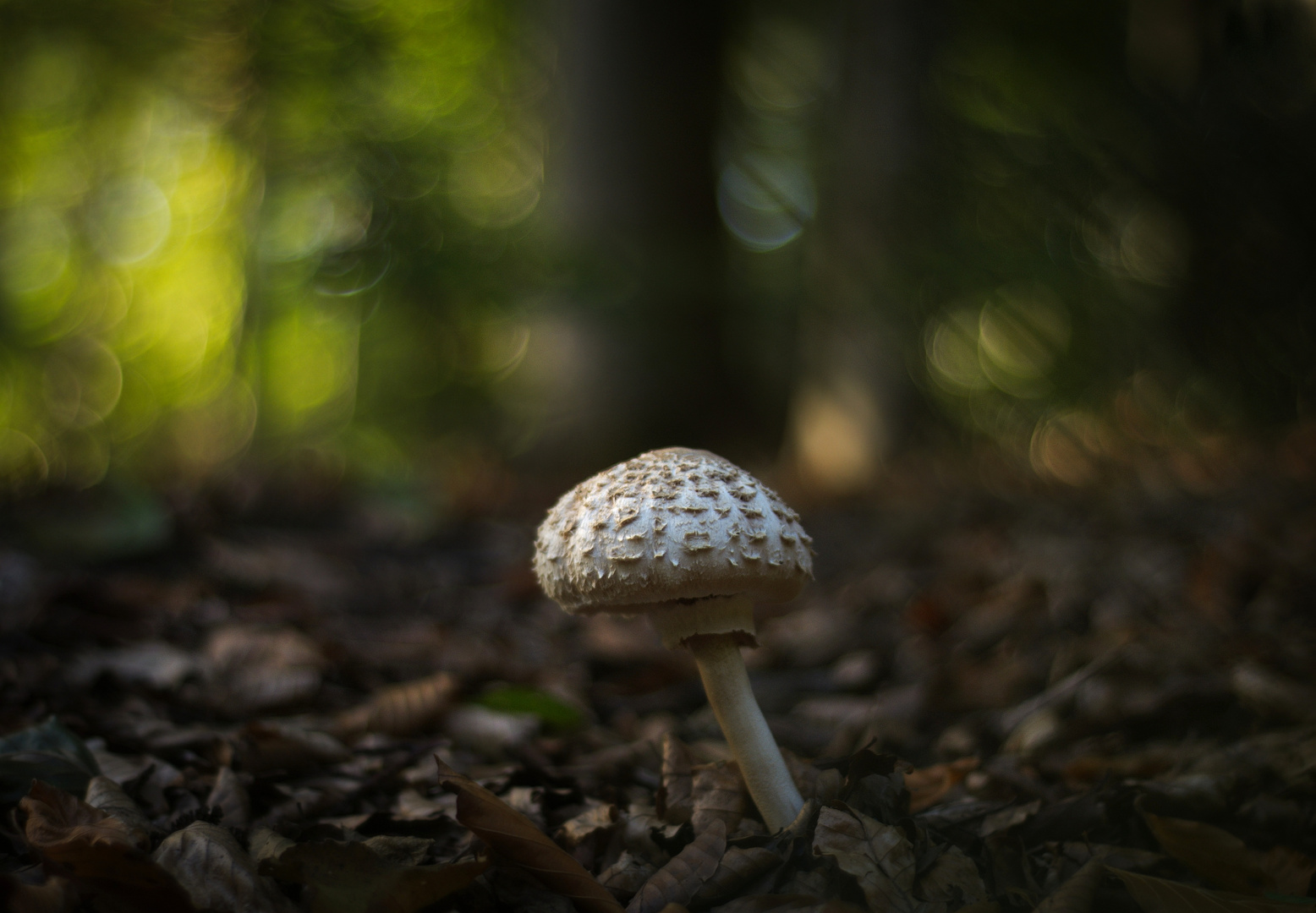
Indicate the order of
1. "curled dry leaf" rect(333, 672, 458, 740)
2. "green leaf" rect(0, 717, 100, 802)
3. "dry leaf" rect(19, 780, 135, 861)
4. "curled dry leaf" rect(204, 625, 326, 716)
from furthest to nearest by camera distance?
"curled dry leaf" rect(204, 625, 326, 716), "curled dry leaf" rect(333, 672, 458, 740), "green leaf" rect(0, 717, 100, 802), "dry leaf" rect(19, 780, 135, 861)

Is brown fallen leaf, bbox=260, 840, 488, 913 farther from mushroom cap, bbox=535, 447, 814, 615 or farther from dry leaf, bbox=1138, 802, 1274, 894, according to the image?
dry leaf, bbox=1138, 802, 1274, 894

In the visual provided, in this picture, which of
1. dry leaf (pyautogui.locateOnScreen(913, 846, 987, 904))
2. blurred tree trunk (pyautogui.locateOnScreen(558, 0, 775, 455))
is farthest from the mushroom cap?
blurred tree trunk (pyautogui.locateOnScreen(558, 0, 775, 455))

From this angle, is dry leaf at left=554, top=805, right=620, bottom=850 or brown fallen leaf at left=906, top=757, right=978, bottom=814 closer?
dry leaf at left=554, top=805, right=620, bottom=850

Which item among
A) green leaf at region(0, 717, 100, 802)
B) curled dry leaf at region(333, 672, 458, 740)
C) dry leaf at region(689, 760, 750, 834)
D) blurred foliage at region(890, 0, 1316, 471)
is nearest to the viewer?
green leaf at region(0, 717, 100, 802)

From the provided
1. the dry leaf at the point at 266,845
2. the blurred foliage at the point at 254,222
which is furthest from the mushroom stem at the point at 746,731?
the blurred foliage at the point at 254,222

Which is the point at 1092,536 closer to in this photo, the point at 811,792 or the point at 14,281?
the point at 811,792

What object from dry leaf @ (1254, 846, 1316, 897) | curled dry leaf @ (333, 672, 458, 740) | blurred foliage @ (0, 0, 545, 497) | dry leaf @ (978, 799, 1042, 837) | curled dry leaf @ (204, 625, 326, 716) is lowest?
dry leaf @ (1254, 846, 1316, 897)

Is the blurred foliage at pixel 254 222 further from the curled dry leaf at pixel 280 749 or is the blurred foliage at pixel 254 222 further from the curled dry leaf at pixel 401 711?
the curled dry leaf at pixel 280 749

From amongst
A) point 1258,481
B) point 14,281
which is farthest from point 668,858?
point 14,281
